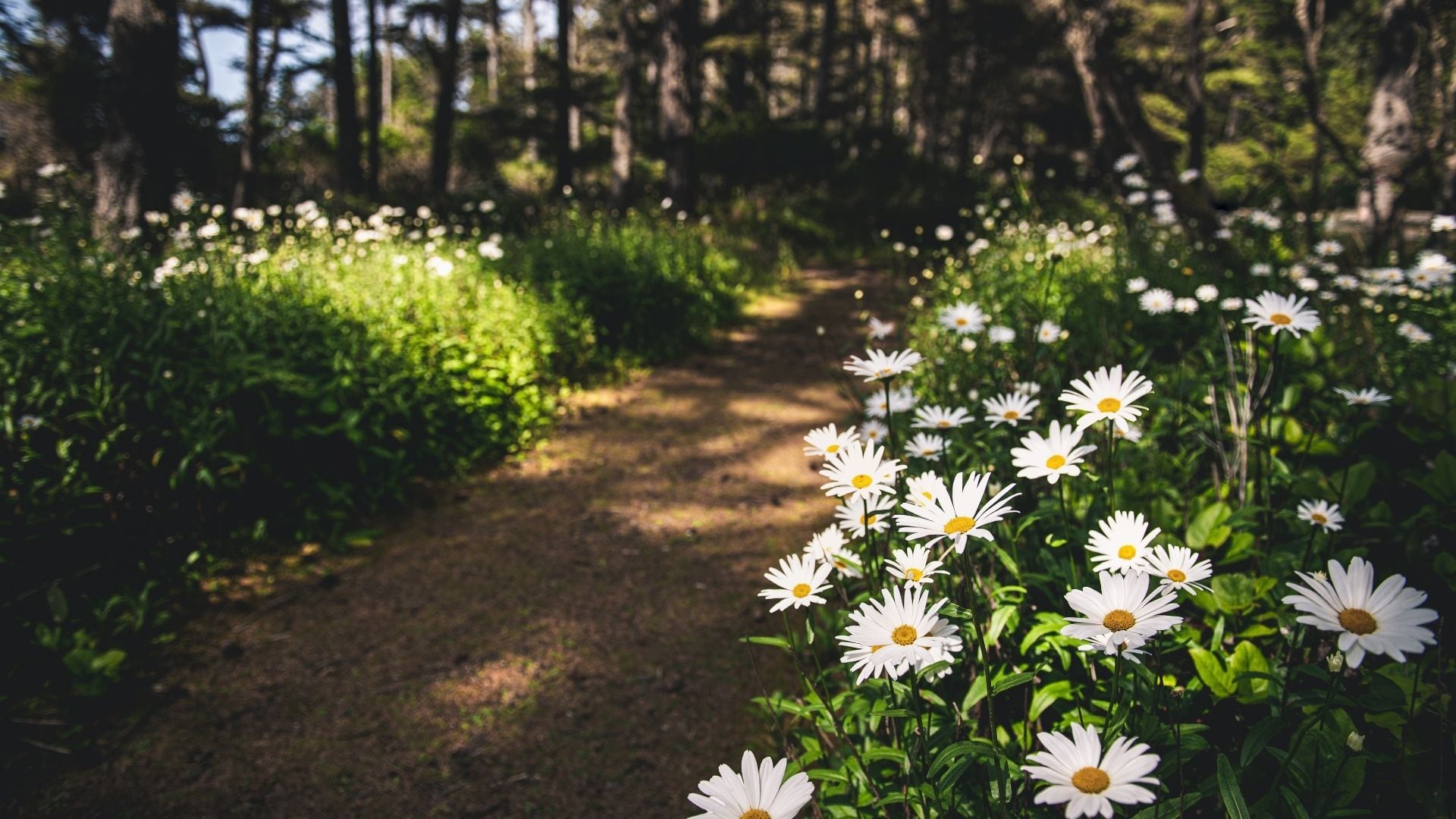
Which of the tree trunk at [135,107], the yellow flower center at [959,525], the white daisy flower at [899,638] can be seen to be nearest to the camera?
the white daisy flower at [899,638]

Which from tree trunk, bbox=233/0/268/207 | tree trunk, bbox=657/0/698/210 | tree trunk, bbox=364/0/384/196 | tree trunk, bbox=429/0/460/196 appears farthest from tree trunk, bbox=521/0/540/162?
tree trunk, bbox=657/0/698/210

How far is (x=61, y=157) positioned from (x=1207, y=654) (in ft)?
55.4

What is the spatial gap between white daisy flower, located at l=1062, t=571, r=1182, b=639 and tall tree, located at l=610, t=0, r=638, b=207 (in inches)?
329

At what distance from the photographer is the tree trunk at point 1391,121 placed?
4.93 metres

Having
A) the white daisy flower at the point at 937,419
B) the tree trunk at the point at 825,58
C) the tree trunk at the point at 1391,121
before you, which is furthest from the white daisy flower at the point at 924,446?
the tree trunk at the point at 825,58

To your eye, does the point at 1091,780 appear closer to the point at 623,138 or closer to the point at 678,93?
the point at 678,93

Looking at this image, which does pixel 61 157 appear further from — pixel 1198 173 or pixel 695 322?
pixel 1198 173

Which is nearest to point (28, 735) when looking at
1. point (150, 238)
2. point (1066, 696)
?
point (1066, 696)

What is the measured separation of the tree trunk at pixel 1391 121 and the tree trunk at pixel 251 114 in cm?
1378

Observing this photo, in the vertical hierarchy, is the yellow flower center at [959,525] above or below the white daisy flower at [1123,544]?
above

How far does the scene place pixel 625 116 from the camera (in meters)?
8.95

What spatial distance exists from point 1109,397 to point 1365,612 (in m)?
0.52

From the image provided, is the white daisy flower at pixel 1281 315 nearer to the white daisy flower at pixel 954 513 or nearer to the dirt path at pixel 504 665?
the white daisy flower at pixel 954 513

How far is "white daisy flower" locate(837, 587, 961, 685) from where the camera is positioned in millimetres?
961
